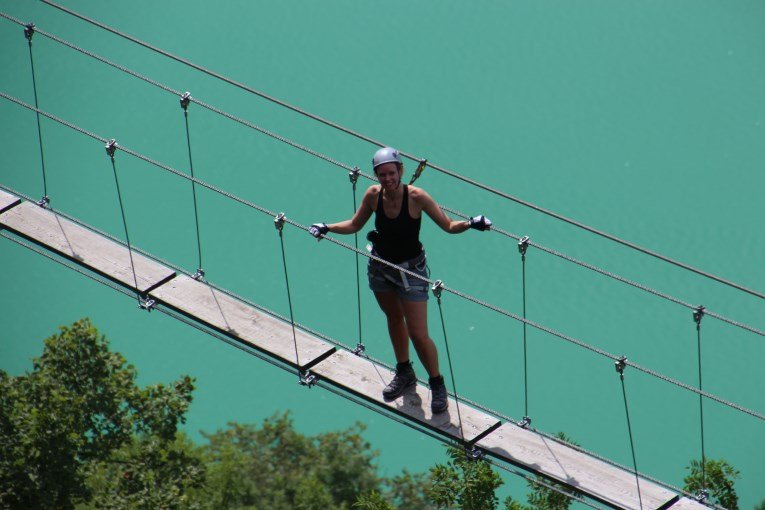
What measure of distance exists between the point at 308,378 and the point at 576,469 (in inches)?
47.4

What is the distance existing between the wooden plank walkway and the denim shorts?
0.50 meters

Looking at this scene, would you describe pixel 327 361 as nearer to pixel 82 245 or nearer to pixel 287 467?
pixel 82 245

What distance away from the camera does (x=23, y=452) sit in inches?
360

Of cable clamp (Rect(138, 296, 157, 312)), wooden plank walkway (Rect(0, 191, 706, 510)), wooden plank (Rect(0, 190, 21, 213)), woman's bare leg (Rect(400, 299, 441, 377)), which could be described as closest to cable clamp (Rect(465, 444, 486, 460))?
wooden plank walkway (Rect(0, 191, 706, 510))

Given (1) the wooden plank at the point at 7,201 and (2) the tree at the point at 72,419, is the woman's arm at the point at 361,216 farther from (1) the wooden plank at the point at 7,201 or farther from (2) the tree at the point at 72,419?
(2) the tree at the point at 72,419

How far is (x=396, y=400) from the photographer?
20.2 feet

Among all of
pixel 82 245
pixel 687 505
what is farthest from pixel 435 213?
pixel 82 245

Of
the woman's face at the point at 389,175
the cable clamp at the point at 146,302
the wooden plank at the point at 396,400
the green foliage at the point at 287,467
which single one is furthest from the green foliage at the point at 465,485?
the green foliage at the point at 287,467

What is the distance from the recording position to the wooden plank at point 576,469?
5.93 meters

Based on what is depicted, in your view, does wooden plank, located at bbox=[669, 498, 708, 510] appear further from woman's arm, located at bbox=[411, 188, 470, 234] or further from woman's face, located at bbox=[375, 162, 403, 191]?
woman's face, located at bbox=[375, 162, 403, 191]

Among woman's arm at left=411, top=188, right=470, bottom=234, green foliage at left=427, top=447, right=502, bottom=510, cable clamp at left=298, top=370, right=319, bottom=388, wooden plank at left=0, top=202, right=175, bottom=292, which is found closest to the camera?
woman's arm at left=411, top=188, right=470, bottom=234

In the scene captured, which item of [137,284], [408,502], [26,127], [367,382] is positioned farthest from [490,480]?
[26,127]

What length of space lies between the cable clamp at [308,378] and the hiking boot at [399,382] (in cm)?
35

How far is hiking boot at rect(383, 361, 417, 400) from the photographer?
6133 millimetres
